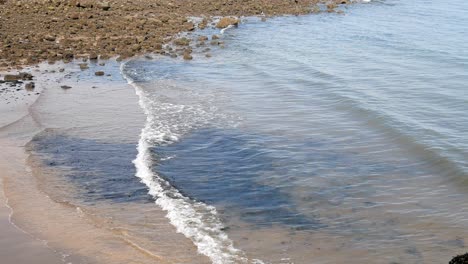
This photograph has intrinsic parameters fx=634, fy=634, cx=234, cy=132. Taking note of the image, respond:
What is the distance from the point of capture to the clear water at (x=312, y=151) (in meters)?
12.1

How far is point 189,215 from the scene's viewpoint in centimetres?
1295

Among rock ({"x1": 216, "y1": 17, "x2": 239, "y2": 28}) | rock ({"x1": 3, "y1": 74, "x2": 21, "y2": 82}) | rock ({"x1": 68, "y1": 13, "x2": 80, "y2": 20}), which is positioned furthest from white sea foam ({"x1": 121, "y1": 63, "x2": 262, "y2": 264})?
rock ({"x1": 216, "y1": 17, "x2": 239, "y2": 28})

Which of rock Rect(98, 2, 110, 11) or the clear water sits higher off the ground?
rock Rect(98, 2, 110, 11)

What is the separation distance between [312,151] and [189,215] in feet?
18.1

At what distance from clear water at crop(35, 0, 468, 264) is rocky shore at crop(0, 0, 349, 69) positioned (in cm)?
311

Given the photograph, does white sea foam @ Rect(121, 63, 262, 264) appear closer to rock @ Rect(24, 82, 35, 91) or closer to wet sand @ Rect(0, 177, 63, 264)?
wet sand @ Rect(0, 177, 63, 264)

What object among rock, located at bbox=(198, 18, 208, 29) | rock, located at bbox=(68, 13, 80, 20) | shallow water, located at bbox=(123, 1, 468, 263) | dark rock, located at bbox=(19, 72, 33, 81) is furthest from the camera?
rock, located at bbox=(198, 18, 208, 29)

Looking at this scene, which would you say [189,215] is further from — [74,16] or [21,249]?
[74,16]

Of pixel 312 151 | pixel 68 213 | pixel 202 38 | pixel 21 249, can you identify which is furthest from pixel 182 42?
pixel 21 249

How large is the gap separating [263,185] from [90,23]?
78.4ft

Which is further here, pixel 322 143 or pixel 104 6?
pixel 104 6

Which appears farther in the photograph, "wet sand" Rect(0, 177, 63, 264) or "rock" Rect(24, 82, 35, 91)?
"rock" Rect(24, 82, 35, 91)

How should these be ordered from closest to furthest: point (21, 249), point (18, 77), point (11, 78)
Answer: point (21, 249), point (11, 78), point (18, 77)

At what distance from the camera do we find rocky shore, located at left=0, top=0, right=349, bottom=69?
29.6 meters
